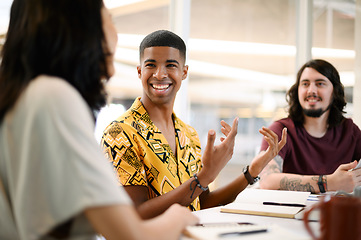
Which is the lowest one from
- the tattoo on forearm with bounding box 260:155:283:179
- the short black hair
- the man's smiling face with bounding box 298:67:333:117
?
the tattoo on forearm with bounding box 260:155:283:179

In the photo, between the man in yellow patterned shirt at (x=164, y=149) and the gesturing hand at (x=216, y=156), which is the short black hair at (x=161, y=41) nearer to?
the man in yellow patterned shirt at (x=164, y=149)

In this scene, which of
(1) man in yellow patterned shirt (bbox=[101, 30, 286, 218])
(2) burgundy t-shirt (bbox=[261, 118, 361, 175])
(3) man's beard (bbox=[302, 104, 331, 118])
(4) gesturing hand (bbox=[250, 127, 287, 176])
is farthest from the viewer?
(3) man's beard (bbox=[302, 104, 331, 118])

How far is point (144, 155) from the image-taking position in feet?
5.54

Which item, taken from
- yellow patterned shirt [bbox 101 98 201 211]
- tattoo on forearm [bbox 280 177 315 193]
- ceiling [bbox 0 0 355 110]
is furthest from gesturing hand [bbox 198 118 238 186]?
ceiling [bbox 0 0 355 110]

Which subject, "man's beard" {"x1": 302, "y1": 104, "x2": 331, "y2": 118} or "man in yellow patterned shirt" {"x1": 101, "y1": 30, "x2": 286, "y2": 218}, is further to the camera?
"man's beard" {"x1": 302, "y1": 104, "x2": 331, "y2": 118}

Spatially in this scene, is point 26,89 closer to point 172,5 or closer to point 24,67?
point 24,67

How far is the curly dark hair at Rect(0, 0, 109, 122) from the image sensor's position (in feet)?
2.77

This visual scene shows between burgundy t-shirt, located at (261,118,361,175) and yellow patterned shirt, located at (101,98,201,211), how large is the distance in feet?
2.87

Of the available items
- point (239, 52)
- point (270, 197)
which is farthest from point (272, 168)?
point (239, 52)

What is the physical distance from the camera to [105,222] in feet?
2.44

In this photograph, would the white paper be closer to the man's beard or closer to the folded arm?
the folded arm

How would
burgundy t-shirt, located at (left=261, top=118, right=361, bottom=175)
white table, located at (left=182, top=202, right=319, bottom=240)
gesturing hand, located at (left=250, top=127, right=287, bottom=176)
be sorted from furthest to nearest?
burgundy t-shirt, located at (left=261, top=118, right=361, bottom=175) < gesturing hand, located at (left=250, top=127, right=287, bottom=176) < white table, located at (left=182, top=202, right=319, bottom=240)

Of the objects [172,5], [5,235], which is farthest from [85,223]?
[172,5]

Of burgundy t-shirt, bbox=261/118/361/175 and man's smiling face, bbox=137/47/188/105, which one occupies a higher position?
man's smiling face, bbox=137/47/188/105
